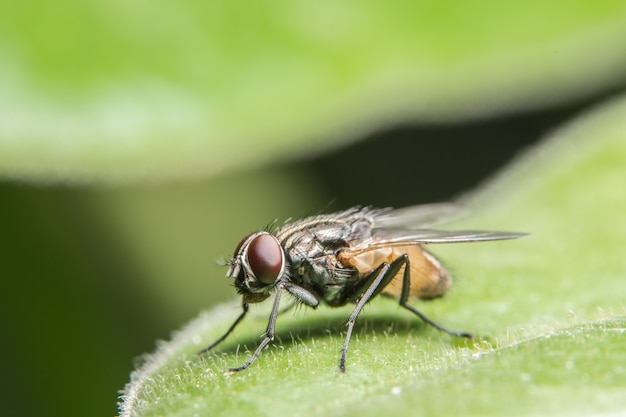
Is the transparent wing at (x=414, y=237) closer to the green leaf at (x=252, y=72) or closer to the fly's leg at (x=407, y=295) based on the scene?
the fly's leg at (x=407, y=295)

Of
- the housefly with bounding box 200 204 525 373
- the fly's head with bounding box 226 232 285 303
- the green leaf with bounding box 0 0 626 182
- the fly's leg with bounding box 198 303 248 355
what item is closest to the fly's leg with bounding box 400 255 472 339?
the housefly with bounding box 200 204 525 373

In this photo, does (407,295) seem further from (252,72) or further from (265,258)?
(252,72)

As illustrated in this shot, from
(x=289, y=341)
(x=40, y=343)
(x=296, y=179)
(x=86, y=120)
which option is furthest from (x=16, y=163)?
(x=296, y=179)

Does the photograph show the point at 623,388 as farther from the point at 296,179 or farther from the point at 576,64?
the point at 296,179

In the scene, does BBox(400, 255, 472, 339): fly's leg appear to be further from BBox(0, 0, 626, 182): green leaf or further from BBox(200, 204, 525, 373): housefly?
BBox(0, 0, 626, 182): green leaf

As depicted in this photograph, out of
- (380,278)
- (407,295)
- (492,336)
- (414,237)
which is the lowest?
(492,336)

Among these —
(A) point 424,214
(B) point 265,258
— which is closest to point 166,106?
(B) point 265,258
